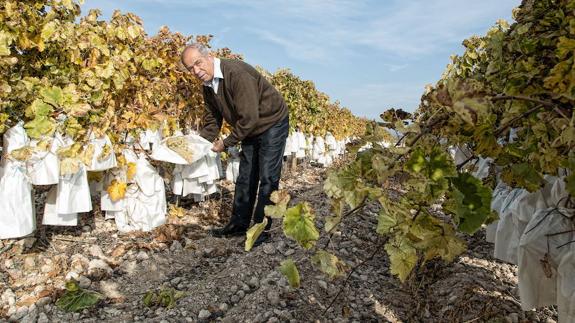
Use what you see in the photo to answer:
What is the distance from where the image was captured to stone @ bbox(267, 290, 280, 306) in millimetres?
2730

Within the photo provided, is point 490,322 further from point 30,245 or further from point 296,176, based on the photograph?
point 296,176

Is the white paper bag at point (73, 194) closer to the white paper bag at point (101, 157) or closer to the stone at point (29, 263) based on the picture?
the white paper bag at point (101, 157)

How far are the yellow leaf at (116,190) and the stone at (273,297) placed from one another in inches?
72.1

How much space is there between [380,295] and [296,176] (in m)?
6.74

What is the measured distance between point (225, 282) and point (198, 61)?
5.80ft

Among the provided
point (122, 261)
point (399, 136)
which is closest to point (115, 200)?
point (122, 261)

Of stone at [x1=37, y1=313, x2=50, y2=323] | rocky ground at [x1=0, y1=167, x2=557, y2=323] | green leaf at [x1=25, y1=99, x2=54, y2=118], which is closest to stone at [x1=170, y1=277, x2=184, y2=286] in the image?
rocky ground at [x1=0, y1=167, x2=557, y2=323]

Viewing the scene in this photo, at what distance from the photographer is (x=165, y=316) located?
268 cm

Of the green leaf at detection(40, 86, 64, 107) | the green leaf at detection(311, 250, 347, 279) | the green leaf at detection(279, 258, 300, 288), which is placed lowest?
the green leaf at detection(279, 258, 300, 288)

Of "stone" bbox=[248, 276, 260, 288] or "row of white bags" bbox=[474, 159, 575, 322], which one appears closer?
"row of white bags" bbox=[474, 159, 575, 322]

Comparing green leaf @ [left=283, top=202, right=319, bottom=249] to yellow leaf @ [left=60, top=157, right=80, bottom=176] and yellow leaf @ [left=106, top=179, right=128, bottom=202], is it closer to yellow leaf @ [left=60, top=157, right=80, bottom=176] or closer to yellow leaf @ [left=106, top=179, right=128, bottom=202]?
yellow leaf @ [left=60, top=157, right=80, bottom=176]

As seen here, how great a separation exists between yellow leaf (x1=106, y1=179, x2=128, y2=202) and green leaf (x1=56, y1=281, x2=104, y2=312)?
1072 millimetres

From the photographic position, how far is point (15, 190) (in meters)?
3.00

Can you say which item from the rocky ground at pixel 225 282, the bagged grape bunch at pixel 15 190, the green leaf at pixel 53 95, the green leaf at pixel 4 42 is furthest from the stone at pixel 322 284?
the green leaf at pixel 4 42
